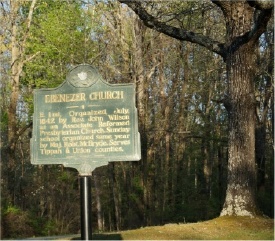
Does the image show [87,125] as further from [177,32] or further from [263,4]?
[177,32]

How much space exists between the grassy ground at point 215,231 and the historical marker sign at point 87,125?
4595 mm

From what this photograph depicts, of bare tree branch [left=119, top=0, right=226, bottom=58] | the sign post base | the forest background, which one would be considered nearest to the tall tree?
bare tree branch [left=119, top=0, right=226, bottom=58]

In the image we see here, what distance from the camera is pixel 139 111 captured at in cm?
2972

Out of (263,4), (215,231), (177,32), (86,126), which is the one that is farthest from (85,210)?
(177,32)

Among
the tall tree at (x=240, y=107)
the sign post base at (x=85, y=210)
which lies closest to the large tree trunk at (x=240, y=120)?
the tall tree at (x=240, y=107)

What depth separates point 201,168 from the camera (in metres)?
40.0

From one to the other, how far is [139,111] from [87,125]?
67.7 ft

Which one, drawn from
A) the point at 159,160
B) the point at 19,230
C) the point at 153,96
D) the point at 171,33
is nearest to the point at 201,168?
the point at 159,160

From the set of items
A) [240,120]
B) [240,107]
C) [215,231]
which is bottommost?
[215,231]

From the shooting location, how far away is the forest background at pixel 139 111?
29797 mm

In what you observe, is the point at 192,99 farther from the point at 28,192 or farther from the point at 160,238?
the point at 160,238

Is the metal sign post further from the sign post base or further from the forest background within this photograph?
the forest background

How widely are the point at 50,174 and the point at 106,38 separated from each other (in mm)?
9847

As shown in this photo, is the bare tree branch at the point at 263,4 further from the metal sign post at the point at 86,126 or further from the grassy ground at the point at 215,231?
the grassy ground at the point at 215,231
